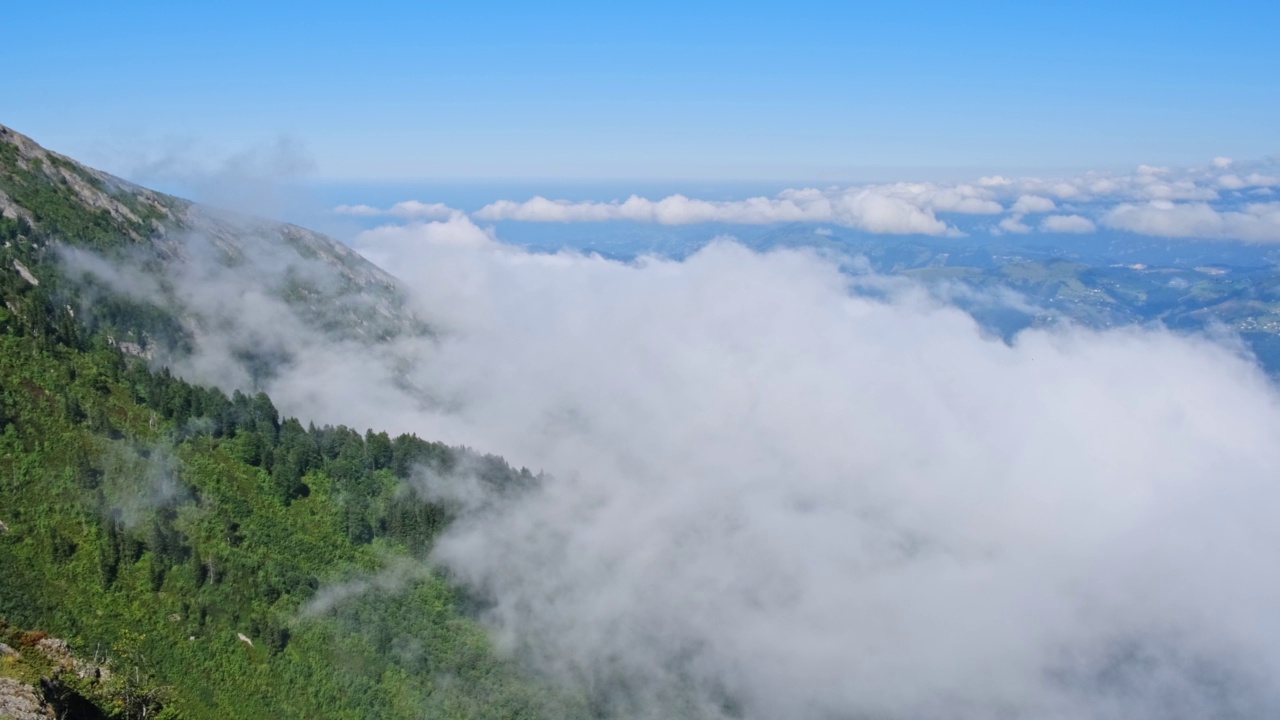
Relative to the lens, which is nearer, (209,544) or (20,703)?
(20,703)

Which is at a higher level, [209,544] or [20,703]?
[20,703]

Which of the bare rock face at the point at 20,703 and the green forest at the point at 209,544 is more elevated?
the bare rock face at the point at 20,703

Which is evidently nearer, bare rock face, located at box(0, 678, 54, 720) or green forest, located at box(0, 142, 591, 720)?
bare rock face, located at box(0, 678, 54, 720)

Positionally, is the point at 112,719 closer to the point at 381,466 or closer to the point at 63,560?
the point at 63,560

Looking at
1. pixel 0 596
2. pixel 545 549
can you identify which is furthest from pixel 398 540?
→ pixel 0 596
